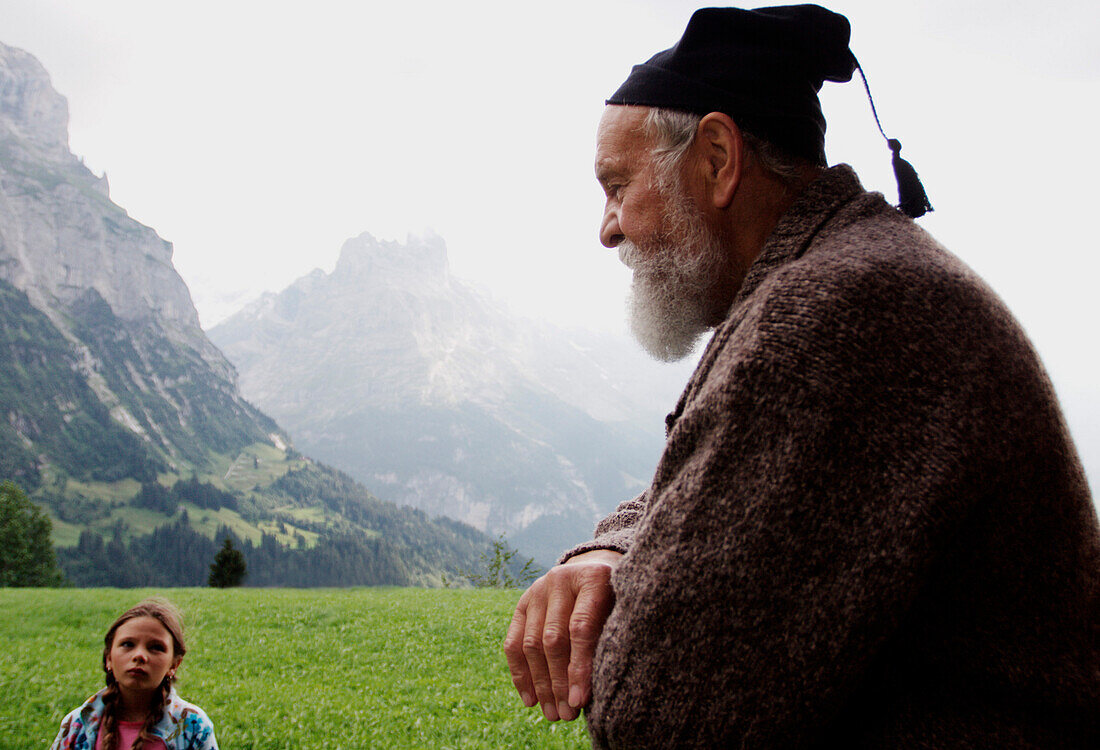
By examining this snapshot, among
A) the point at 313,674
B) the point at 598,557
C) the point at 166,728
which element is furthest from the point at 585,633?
the point at 313,674

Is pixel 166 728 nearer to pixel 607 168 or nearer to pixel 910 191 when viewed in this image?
pixel 607 168

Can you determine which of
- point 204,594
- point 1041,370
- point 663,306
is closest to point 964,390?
point 1041,370

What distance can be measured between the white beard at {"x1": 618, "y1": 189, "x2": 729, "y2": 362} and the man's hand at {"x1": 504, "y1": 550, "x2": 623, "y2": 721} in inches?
29.8

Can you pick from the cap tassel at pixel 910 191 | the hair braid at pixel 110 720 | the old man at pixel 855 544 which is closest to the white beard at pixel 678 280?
the old man at pixel 855 544

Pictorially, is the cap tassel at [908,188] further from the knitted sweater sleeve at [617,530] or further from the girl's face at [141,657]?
the girl's face at [141,657]

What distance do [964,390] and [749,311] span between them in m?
0.38

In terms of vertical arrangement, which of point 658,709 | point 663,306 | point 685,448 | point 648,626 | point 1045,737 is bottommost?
point 1045,737

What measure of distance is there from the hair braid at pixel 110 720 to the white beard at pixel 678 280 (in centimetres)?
471

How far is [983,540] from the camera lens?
1246 mm

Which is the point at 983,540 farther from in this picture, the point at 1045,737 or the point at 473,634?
the point at 473,634

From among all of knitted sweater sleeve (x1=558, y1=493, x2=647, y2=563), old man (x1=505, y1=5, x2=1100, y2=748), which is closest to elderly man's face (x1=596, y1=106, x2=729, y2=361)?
old man (x1=505, y1=5, x2=1100, y2=748)

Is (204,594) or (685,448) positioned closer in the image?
(685,448)

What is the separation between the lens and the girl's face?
4859 mm

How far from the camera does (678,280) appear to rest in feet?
6.40
